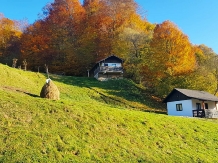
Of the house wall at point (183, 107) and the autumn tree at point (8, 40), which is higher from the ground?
the autumn tree at point (8, 40)

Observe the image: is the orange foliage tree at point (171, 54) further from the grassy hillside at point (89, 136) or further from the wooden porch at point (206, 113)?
the grassy hillside at point (89, 136)

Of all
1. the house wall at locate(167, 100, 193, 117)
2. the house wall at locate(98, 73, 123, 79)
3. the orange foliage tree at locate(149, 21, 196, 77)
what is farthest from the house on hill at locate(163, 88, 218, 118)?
the house wall at locate(98, 73, 123, 79)

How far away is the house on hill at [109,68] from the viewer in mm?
49716

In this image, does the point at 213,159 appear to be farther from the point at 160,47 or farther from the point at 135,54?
the point at 135,54

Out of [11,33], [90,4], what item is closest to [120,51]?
[90,4]

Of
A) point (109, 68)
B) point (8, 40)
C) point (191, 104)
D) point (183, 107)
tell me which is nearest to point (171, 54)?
point (183, 107)

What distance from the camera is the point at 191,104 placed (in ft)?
119

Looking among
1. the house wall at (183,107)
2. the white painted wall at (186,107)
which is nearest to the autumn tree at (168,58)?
the house wall at (183,107)

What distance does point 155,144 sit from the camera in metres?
15.9

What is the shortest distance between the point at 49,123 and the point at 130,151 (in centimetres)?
476

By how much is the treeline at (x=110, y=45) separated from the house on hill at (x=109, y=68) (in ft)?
5.33

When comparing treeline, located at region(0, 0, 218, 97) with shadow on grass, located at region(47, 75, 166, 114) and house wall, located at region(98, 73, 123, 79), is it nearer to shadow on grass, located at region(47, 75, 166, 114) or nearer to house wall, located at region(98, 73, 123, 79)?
house wall, located at region(98, 73, 123, 79)

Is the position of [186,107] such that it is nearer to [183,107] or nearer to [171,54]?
[183,107]

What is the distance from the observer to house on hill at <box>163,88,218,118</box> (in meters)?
35.6
